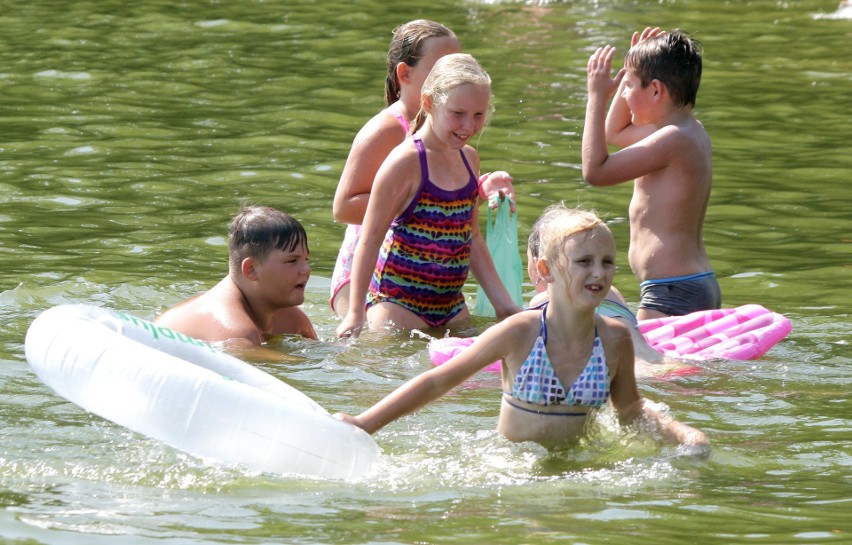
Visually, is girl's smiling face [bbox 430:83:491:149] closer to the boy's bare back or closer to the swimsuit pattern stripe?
the swimsuit pattern stripe

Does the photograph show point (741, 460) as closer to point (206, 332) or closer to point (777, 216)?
point (206, 332)

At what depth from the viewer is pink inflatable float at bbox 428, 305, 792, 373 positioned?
6.42 meters

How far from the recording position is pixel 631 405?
16.9ft

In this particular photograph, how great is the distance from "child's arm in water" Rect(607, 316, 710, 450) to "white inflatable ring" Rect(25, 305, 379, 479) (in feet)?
3.09

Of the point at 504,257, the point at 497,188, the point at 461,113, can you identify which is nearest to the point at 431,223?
the point at 497,188

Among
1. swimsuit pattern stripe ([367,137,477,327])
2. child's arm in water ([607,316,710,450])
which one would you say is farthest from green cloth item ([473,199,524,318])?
child's arm in water ([607,316,710,450])

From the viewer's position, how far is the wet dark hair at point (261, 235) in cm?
642

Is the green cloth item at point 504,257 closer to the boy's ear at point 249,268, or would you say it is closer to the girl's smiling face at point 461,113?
the girl's smiling face at point 461,113

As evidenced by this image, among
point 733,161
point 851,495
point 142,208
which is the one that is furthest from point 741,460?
point 733,161

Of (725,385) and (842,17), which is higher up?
(842,17)

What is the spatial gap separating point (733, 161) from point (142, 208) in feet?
14.5

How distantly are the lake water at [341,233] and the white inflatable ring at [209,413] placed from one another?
103 mm

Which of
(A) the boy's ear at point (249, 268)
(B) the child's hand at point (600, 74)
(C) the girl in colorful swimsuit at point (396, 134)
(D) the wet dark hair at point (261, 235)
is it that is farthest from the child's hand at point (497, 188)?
(A) the boy's ear at point (249, 268)

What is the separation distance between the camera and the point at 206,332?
6328 mm
